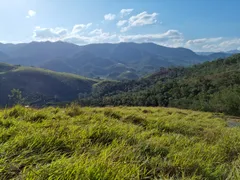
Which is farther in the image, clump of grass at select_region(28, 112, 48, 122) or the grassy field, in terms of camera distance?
clump of grass at select_region(28, 112, 48, 122)

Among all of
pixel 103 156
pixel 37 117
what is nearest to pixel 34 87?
pixel 37 117

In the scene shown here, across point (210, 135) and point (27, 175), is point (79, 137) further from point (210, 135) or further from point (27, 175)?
point (210, 135)

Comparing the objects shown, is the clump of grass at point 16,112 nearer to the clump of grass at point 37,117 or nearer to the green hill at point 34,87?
the clump of grass at point 37,117

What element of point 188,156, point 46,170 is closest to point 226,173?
point 188,156

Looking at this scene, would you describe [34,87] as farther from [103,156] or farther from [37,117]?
[103,156]

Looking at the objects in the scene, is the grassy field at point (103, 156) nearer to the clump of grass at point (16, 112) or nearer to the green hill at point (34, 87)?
the clump of grass at point (16, 112)

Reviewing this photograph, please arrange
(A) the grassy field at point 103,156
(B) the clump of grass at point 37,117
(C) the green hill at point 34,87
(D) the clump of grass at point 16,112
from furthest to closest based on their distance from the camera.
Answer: (C) the green hill at point 34,87 → (D) the clump of grass at point 16,112 → (B) the clump of grass at point 37,117 → (A) the grassy field at point 103,156

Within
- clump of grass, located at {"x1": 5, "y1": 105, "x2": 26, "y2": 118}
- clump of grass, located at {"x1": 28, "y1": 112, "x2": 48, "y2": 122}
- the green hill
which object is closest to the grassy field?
clump of grass, located at {"x1": 28, "y1": 112, "x2": 48, "y2": 122}

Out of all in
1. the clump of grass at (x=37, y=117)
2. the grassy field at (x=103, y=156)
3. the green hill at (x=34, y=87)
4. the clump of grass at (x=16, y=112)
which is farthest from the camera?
the green hill at (x=34, y=87)

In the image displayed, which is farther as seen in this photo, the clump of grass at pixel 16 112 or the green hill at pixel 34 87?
the green hill at pixel 34 87

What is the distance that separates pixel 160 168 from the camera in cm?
284

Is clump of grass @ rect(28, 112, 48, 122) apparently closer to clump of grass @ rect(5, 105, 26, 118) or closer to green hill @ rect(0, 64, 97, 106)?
clump of grass @ rect(5, 105, 26, 118)

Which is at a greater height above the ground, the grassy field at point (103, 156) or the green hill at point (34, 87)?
the grassy field at point (103, 156)

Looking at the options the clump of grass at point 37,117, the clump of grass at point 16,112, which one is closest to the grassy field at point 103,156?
the clump of grass at point 37,117
